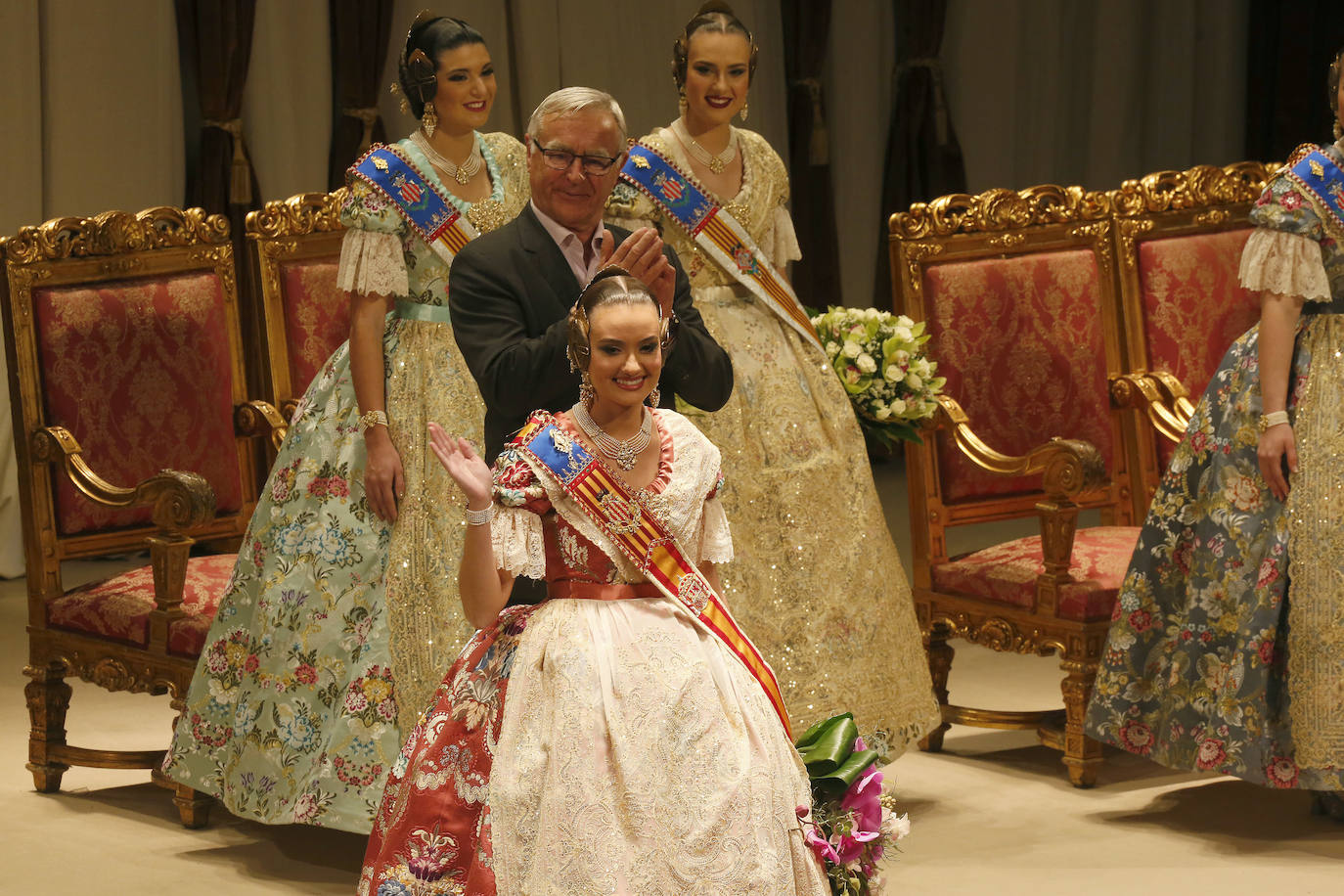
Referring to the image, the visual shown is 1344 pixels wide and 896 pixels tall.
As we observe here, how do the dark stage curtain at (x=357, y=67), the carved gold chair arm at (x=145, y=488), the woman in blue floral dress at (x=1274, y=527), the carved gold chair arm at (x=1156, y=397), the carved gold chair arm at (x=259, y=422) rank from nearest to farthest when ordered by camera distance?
the woman in blue floral dress at (x=1274, y=527), the carved gold chair arm at (x=145, y=488), the carved gold chair arm at (x=259, y=422), the carved gold chair arm at (x=1156, y=397), the dark stage curtain at (x=357, y=67)

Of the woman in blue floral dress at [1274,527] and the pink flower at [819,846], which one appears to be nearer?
the pink flower at [819,846]

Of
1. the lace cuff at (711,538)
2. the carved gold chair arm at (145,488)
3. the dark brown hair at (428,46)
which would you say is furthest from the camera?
the carved gold chair arm at (145,488)

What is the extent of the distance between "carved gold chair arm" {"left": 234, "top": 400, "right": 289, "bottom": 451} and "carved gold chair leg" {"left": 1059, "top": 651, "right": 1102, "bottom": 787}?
1832 millimetres

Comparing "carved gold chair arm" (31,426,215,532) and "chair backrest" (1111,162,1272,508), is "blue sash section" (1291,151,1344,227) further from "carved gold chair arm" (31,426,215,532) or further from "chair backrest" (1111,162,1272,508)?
"carved gold chair arm" (31,426,215,532)

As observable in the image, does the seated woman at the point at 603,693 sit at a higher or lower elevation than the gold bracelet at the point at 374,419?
lower

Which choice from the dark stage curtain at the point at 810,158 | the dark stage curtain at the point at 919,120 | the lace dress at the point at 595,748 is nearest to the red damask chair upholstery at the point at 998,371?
the lace dress at the point at 595,748

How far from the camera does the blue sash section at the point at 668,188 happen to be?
3.81 metres

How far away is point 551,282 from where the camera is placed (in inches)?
108

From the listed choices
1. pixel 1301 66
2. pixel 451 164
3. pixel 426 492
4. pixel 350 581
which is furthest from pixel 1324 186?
pixel 1301 66

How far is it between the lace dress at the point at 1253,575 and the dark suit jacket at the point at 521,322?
→ 1486 mm

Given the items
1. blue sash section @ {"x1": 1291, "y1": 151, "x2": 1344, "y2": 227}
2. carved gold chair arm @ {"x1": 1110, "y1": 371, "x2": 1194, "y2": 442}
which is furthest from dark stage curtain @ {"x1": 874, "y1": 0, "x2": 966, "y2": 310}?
blue sash section @ {"x1": 1291, "y1": 151, "x2": 1344, "y2": 227}

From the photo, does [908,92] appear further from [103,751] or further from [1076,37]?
→ [103,751]

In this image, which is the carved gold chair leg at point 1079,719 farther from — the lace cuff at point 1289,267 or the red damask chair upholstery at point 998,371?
the lace cuff at point 1289,267

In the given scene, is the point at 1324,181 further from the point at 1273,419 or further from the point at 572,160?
the point at 572,160
